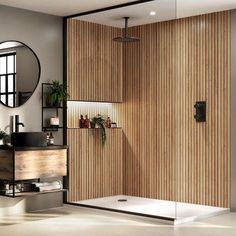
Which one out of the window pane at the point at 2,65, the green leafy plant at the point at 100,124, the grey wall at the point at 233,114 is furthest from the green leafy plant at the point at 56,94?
the grey wall at the point at 233,114

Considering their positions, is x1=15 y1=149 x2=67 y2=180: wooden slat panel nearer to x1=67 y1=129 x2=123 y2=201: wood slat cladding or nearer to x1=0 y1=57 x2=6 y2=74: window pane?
x1=67 y1=129 x2=123 y2=201: wood slat cladding

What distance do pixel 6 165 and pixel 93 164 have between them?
74.3 inches

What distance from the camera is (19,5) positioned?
715cm

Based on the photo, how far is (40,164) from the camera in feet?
22.8

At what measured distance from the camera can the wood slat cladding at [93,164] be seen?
8.03 metres

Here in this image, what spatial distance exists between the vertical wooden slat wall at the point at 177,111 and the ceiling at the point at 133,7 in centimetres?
34

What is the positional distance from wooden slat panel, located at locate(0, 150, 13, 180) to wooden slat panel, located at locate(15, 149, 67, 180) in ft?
0.30

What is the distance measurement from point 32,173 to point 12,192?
365mm

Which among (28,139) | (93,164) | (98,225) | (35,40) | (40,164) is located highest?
(35,40)

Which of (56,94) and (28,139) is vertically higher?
(56,94)

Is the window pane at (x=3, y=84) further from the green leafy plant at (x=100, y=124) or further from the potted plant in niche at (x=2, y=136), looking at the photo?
the green leafy plant at (x=100, y=124)

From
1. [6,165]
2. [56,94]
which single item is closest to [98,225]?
[6,165]

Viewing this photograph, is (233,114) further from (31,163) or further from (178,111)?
(31,163)

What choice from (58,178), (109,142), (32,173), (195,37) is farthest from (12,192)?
(195,37)
